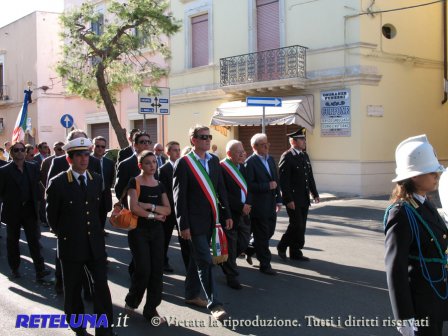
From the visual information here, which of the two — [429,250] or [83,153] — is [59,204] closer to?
A: [83,153]

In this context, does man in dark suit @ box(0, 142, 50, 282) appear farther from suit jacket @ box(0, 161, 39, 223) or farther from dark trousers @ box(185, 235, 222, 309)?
dark trousers @ box(185, 235, 222, 309)

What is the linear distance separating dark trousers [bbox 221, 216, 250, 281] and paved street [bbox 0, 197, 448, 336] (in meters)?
0.23

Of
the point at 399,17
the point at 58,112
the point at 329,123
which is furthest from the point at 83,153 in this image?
the point at 58,112

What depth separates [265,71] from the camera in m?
19.2

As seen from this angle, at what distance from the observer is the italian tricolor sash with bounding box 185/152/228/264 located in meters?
5.62

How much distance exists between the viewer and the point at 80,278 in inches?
192

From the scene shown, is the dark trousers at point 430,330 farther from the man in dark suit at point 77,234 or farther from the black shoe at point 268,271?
the black shoe at point 268,271

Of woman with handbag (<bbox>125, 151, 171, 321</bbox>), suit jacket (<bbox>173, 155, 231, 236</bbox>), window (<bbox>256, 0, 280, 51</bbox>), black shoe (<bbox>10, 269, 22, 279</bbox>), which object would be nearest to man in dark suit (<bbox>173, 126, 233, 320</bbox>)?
suit jacket (<bbox>173, 155, 231, 236</bbox>)

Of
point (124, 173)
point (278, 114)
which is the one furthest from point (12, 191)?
point (278, 114)

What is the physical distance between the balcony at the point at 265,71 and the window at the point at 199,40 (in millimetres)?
1834

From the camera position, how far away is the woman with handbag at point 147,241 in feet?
17.3

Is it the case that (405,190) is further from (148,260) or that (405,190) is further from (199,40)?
(199,40)

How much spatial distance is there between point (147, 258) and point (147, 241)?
165 mm

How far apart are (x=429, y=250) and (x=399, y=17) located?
16.7 metres
